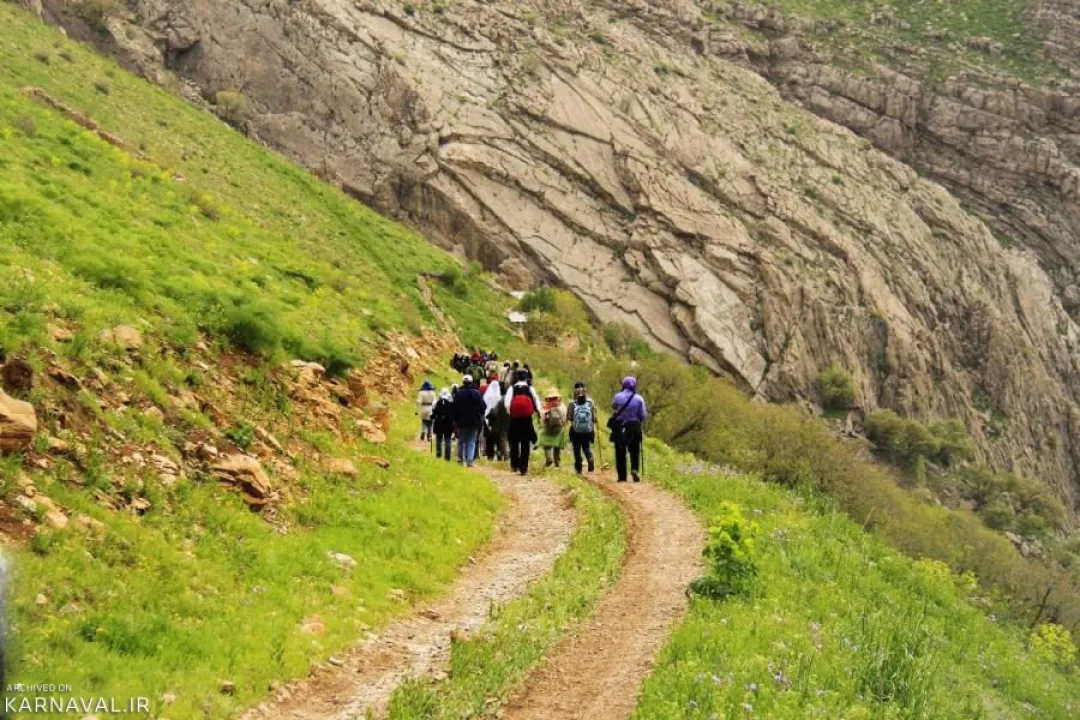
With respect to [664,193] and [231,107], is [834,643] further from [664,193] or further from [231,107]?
[664,193]

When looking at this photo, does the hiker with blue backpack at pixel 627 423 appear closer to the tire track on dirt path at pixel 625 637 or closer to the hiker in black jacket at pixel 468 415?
the hiker in black jacket at pixel 468 415

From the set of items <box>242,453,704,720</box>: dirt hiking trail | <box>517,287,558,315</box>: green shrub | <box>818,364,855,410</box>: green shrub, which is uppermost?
<box>242,453,704,720</box>: dirt hiking trail

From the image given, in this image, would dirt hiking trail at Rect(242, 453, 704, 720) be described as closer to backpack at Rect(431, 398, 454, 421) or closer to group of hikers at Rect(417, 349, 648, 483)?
group of hikers at Rect(417, 349, 648, 483)

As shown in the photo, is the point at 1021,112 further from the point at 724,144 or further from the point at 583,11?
the point at 583,11

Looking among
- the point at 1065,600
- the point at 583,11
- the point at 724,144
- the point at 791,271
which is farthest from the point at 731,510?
the point at 583,11

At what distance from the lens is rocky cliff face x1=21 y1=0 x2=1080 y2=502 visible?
202 feet

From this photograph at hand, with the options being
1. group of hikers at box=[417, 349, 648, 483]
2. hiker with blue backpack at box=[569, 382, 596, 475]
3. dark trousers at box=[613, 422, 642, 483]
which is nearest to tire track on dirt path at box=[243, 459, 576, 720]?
dark trousers at box=[613, 422, 642, 483]

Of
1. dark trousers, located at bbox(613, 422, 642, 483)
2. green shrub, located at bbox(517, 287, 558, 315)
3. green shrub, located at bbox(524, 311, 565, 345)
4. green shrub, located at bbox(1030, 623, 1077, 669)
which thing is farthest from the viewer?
green shrub, located at bbox(517, 287, 558, 315)

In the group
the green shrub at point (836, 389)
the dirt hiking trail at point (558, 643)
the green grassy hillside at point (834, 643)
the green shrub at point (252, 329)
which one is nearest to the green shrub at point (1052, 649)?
the green grassy hillside at point (834, 643)

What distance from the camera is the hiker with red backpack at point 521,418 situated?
18.4 m

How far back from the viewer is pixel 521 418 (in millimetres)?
18812

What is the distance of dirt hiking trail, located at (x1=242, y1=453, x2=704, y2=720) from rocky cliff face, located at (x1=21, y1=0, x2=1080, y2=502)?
1818 inches

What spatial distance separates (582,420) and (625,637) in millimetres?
9907

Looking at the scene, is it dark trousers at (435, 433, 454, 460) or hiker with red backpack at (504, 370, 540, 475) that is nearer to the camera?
hiker with red backpack at (504, 370, 540, 475)
